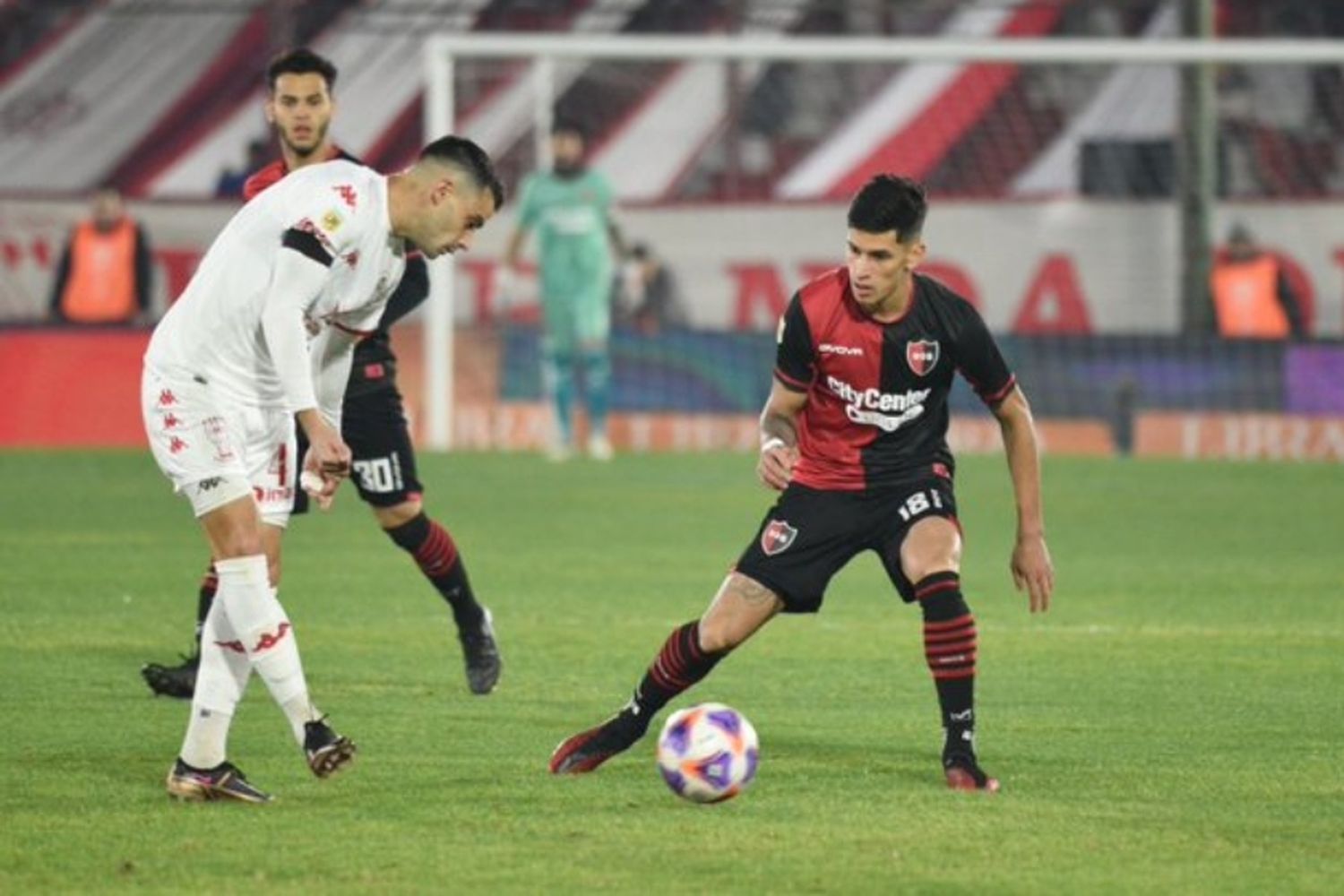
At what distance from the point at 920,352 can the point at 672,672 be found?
1.14 m

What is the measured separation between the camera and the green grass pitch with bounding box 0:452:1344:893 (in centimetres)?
695

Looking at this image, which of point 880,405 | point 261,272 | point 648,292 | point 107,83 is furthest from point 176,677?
point 107,83

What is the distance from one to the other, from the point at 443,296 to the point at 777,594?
14.7 metres

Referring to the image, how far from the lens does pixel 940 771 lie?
27.5 ft

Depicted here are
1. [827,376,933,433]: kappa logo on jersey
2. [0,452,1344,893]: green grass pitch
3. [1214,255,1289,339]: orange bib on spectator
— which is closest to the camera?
[0,452,1344,893]: green grass pitch

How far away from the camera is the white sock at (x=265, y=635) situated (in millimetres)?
7773

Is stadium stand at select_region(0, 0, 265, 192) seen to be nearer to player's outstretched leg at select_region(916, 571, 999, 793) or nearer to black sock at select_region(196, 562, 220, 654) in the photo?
black sock at select_region(196, 562, 220, 654)

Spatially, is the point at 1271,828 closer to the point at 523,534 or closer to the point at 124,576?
the point at 124,576

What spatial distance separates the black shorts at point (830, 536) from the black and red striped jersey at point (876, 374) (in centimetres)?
6

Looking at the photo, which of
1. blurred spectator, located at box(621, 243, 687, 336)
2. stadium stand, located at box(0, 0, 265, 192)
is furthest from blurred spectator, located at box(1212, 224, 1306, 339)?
stadium stand, located at box(0, 0, 265, 192)

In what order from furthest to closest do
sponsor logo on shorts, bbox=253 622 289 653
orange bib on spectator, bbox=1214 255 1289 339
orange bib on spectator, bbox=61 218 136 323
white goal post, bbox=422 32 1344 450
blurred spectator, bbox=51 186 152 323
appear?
orange bib on spectator, bbox=61 218 136 323 < blurred spectator, bbox=51 186 152 323 < orange bib on spectator, bbox=1214 255 1289 339 < white goal post, bbox=422 32 1344 450 < sponsor logo on shorts, bbox=253 622 289 653

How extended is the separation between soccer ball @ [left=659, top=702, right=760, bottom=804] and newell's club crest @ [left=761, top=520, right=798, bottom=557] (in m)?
0.64

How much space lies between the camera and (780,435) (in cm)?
839

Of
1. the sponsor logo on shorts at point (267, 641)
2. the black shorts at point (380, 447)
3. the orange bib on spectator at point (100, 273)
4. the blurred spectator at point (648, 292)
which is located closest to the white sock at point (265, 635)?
the sponsor logo on shorts at point (267, 641)
